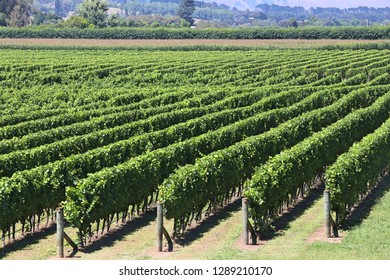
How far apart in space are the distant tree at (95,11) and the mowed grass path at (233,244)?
13917 centimetres

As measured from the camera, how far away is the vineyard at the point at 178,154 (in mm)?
23062

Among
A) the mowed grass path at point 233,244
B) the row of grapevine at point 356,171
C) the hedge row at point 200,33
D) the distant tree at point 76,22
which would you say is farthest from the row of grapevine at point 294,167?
the distant tree at point 76,22

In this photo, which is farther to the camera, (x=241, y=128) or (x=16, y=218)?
(x=241, y=128)

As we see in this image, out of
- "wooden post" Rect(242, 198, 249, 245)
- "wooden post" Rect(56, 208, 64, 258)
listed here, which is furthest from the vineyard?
"wooden post" Rect(56, 208, 64, 258)

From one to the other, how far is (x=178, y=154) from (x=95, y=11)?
140494 millimetres

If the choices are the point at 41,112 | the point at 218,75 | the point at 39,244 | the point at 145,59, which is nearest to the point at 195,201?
the point at 39,244

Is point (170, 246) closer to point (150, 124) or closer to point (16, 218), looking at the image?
point (16, 218)

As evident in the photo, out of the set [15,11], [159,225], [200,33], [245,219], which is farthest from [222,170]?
[15,11]

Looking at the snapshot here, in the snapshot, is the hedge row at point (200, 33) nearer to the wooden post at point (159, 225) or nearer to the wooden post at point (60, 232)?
the wooden post at point (159, 225)

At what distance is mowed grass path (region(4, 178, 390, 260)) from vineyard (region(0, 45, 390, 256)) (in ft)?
1.99

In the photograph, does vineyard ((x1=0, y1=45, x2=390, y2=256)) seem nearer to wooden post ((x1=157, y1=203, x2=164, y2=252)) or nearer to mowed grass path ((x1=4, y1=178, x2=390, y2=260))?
mowed grass path ((x1=4, y1=178, x2=390, y2=260))

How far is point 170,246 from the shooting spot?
21.8 meters

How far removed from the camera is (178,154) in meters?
28.2

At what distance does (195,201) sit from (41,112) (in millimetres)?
17876
